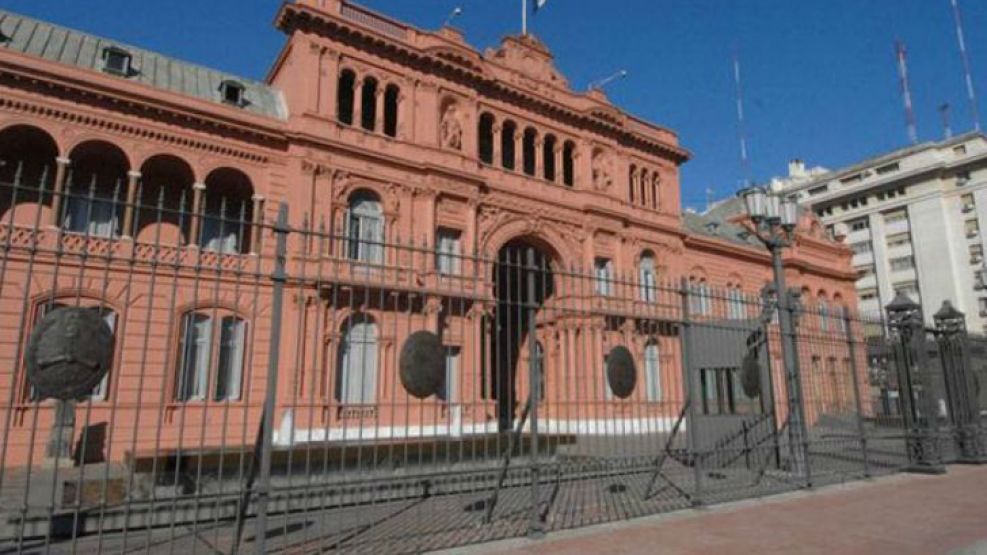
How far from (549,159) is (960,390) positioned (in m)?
15.9

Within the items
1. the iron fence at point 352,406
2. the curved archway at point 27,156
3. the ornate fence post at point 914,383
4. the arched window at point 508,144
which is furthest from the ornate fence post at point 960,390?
the curved archway at point 27,156

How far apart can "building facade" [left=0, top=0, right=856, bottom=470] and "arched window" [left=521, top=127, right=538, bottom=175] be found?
126mm

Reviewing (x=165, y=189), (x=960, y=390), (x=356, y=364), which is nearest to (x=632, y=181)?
(x=356, y=364)

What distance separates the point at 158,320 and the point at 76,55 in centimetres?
776

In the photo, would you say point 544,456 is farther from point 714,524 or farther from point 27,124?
point 27,124

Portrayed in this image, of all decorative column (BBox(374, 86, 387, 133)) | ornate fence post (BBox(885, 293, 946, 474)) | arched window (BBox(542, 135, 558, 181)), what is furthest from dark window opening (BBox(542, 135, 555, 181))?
ornate fence post (BBox(885, 293, 946, 474))

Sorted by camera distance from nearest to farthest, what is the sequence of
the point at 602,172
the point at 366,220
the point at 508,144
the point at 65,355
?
1. the point at 65,355
2. the point at 366,220
3. the point at 508,144
4. the point at 602,172

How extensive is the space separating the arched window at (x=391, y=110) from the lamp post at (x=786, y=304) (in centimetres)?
1265

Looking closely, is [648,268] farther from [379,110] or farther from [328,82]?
[328,82]

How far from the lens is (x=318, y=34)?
61.2 ft

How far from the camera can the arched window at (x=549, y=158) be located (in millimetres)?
24391

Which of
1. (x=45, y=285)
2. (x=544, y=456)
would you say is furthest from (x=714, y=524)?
(x=45, y=285)

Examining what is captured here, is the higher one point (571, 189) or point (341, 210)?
point (571, 189)

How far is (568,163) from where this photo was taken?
25281mm
